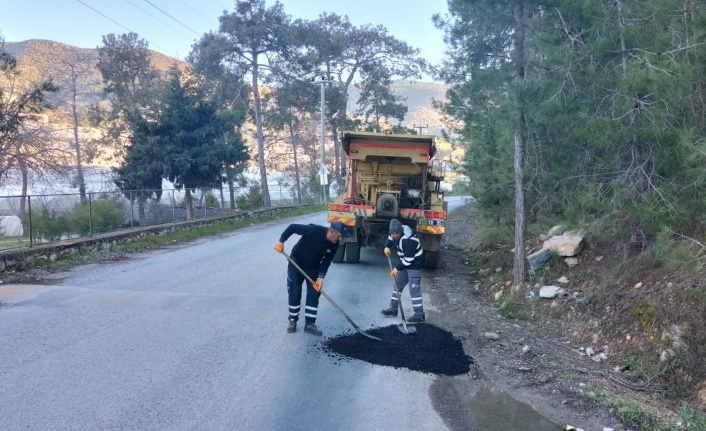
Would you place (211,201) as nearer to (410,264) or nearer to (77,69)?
(410,264)

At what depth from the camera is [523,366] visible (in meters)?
6.34

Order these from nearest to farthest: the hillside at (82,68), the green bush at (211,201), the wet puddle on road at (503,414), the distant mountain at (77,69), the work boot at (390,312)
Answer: the wet puddle on road at (503,414) < the work boot at (390,312) < the green bush at (211,201) < the distant mountain at (77,69) < the hillside at (82,68)

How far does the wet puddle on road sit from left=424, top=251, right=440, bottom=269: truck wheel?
754 centimetres

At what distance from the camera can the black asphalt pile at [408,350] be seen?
618 centimetres

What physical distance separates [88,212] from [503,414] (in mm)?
12787

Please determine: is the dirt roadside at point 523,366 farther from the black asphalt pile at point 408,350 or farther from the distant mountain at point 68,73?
the distant mountain at point 68,73

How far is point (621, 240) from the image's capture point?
7.79m

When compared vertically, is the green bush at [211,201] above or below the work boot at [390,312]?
above

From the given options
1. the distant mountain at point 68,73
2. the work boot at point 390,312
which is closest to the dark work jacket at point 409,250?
the work boot at point 390,312

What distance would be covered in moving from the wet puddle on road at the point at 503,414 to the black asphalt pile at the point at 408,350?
Answer: 24.8 inches

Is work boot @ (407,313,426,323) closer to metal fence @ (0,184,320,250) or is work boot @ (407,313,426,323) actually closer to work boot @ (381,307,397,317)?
work boot @ (381,307,397,317)

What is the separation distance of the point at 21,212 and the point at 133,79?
85.9ft

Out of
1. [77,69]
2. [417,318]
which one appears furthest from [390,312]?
[77,69]

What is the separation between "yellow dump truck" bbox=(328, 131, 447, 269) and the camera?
12.8 metres
